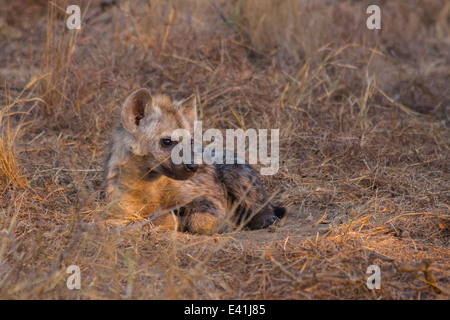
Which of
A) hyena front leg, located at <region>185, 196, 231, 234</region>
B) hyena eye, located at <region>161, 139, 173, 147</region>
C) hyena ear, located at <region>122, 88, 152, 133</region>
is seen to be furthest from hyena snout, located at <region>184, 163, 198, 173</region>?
hyena ear, located at <region>122, 88, 152, 133</region>

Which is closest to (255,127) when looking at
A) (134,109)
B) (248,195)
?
(248,195)

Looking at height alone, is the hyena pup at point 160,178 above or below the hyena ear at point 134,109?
below

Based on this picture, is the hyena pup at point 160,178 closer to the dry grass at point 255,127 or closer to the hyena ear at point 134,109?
the hyena ear at point 134,109

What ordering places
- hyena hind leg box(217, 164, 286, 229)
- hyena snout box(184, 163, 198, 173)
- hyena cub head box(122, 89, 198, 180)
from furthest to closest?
hyena hind leg box(217, 164, 286, 229)
hyena cub head box(122, 89, 198, 180)
hyena snout box(184, 163, 198, 173)

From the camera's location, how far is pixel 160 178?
3678 mm

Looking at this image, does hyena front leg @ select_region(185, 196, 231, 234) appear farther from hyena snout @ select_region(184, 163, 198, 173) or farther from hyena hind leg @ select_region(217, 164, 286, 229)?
hyena snout @ select_region(184, 163, 198, 173)

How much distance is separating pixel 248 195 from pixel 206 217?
0.48 m

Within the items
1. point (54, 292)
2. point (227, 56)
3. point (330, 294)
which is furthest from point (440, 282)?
point (227, 56)

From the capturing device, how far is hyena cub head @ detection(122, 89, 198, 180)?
3.48 metres

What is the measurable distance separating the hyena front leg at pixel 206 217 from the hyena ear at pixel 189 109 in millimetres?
604

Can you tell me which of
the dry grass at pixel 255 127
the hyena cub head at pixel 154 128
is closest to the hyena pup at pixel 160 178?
the hyena cub head at pixel 154 128

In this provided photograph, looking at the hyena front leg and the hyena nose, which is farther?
the hyena front leg

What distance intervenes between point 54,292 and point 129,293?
0.34m

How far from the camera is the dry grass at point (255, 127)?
259 centimetres
